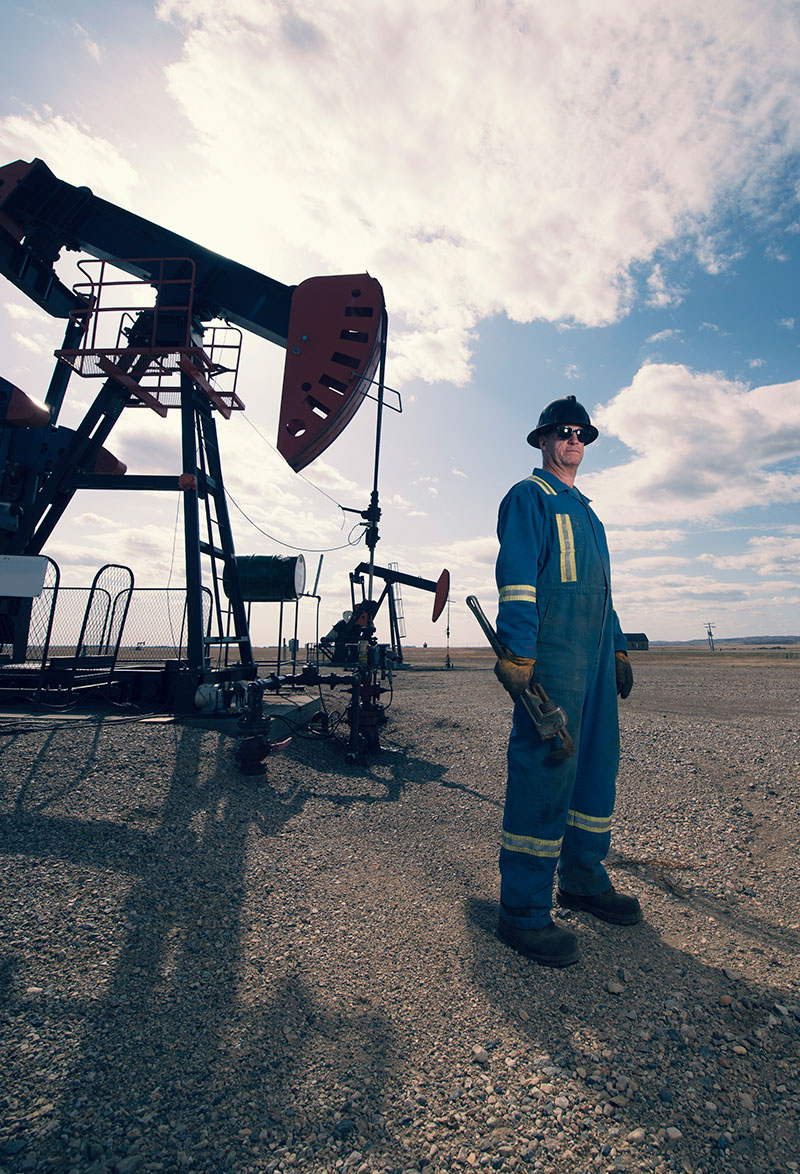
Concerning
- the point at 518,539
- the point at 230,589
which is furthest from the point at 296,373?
the point at 518,539

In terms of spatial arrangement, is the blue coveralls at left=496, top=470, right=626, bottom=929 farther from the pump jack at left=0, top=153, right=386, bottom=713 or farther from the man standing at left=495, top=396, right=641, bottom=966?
the pump jack at left=0, top=153, right=386, bottom=713

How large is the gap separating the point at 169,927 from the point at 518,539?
8.33ft

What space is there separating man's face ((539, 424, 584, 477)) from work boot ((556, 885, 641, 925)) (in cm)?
234

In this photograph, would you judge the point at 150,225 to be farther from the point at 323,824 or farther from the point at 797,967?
the point at 797,967

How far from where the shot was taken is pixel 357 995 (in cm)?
229

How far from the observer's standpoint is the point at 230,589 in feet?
26.5

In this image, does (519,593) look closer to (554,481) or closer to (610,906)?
(554,481)

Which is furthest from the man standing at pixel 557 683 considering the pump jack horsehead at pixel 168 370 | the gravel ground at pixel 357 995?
the pump jack horsehead at pixel 168 370

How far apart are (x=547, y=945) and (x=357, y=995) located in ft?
2.88

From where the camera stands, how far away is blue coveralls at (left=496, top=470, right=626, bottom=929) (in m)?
2.69

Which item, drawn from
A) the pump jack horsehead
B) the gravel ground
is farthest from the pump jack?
the gravel ground

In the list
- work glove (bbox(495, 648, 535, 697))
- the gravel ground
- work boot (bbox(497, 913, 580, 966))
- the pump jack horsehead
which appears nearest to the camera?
the gravel ground

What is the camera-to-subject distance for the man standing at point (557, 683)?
8.73 ft

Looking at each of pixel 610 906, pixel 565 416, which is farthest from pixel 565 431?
pixel 610 906
